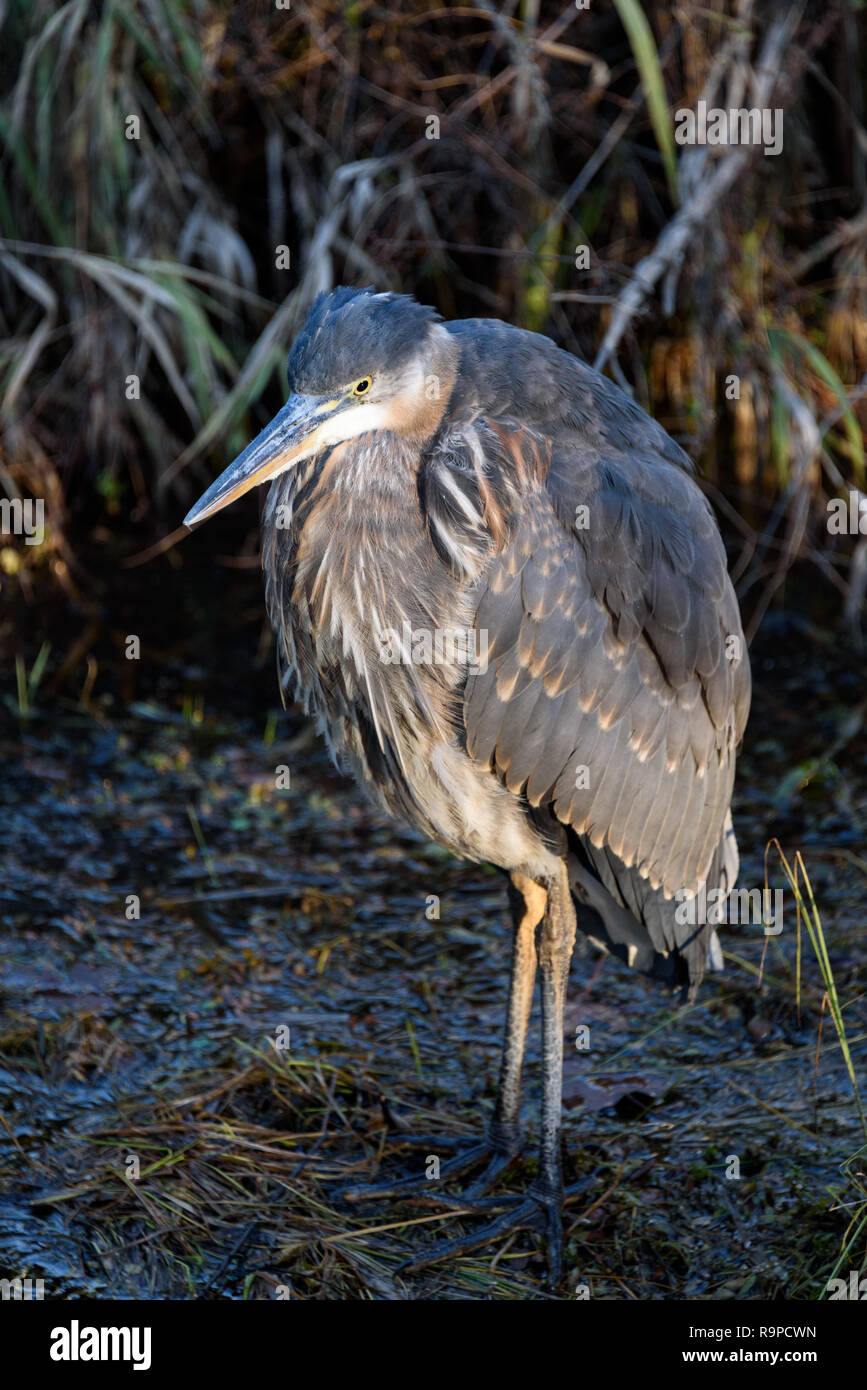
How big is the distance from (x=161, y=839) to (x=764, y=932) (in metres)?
1.91

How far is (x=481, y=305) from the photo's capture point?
672 cm

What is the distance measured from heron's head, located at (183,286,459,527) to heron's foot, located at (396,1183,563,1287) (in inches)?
66.7

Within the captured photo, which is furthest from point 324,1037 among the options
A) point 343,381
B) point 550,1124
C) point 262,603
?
point 262,603

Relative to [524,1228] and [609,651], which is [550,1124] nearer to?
[524,1228]

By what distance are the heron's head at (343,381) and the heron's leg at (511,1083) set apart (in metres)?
1.19

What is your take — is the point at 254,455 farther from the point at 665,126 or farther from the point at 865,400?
the point at 865,400

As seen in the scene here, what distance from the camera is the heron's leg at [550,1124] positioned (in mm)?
3545

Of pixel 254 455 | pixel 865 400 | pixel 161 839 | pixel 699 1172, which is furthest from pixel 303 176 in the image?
pixel 699 1172

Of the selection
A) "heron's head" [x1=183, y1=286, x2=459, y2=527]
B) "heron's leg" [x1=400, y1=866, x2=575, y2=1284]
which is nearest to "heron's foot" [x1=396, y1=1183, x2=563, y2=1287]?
"heron's leg" [x1=400, y1=866, x2=575, y2=1284]

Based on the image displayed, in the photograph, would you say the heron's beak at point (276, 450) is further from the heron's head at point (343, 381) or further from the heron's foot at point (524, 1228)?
the heron's foot at point (524, 1228)

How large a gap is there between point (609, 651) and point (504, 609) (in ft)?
1.01

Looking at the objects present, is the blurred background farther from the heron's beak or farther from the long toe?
the heron's beak

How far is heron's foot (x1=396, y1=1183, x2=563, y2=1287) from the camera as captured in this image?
3494 millimetres

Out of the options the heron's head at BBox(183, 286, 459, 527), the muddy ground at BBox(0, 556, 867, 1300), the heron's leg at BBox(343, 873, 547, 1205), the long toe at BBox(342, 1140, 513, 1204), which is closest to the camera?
the heron's head at BBox(183, 286, 459, 527)
